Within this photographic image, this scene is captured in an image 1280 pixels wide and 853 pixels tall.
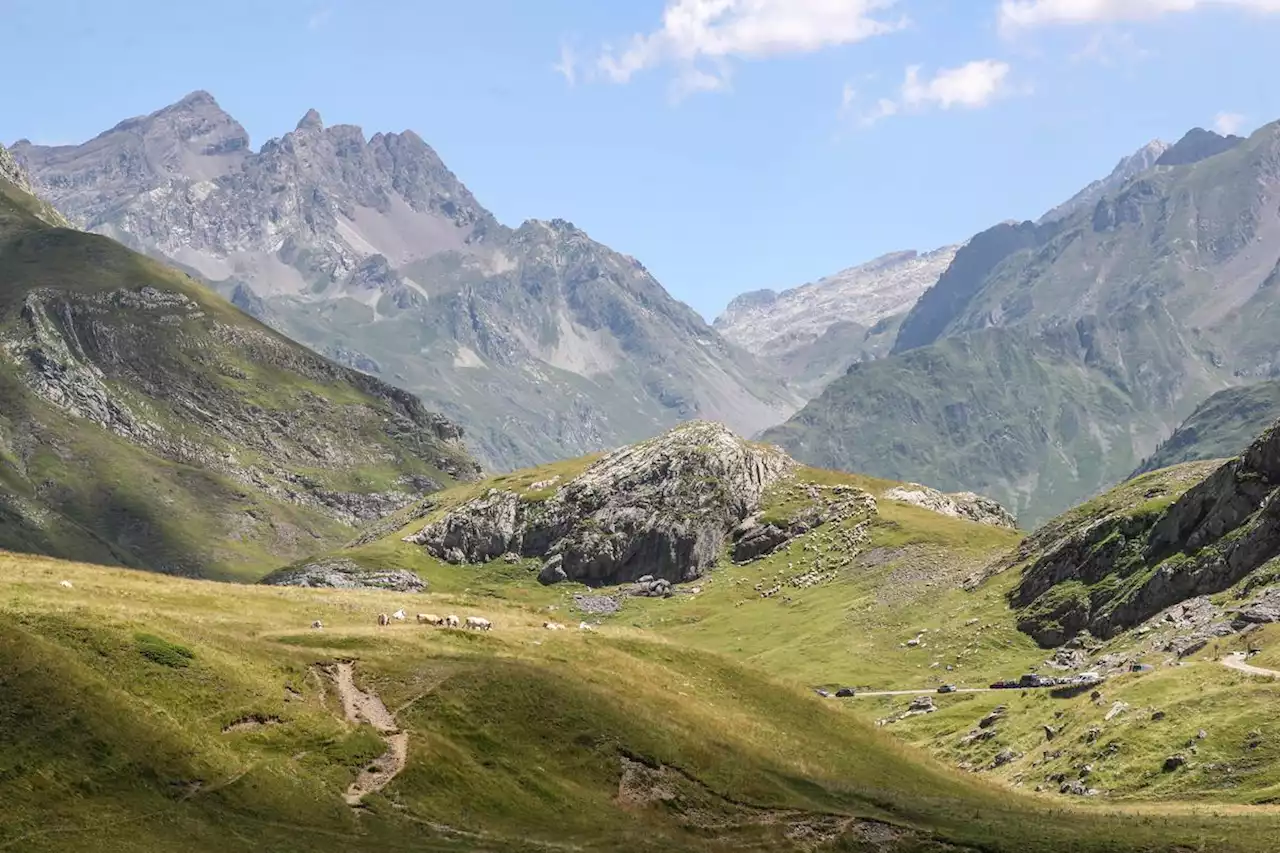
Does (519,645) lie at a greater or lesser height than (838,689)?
greater

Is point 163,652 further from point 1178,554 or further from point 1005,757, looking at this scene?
point 1178,554

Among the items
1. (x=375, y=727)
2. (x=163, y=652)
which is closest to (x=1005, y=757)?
(x=375, y=727)

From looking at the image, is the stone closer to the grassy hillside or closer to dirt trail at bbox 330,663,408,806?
the grassy hillside

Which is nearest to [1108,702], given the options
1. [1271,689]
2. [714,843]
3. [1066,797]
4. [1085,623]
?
[1271,689]

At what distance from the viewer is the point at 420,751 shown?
63.0 meters

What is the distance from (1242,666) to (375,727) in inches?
3182

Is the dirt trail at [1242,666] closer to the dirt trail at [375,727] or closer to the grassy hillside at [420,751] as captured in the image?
the grassy hillside at [420,751]

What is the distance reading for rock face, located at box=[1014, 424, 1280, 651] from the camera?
162 meters

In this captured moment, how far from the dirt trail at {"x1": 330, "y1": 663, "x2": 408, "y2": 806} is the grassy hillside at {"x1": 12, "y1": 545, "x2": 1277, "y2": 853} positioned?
53 centimetres

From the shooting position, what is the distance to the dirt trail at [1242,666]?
110306 millimetres

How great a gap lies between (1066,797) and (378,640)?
49.5 meters

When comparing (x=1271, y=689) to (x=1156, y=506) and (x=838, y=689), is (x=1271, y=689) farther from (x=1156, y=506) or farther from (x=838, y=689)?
(x=1156, y=506)

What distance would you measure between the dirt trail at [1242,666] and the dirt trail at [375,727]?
74.0 metres

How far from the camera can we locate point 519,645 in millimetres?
79500
